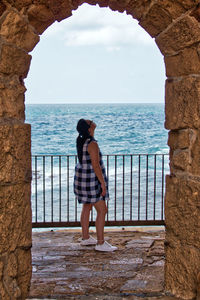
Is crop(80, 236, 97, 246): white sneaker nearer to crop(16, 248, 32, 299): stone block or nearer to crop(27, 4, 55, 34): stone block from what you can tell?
crop(16, 248, 32, 299): stone block

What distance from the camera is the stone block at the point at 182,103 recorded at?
3.49 metres

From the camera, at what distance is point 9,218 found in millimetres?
3480

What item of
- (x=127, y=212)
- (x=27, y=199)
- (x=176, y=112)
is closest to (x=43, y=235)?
(x=27, y=199)

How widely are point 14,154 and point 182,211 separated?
1.45 meters

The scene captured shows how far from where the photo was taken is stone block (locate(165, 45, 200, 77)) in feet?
11.3

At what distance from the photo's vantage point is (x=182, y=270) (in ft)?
12.3

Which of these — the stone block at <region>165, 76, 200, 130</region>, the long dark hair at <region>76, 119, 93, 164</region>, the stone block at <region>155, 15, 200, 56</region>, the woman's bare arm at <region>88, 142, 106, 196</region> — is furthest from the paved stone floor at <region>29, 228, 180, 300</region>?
the stone block at <region>155, 15, 200, 56</region>

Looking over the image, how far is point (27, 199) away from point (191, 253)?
4.67ft

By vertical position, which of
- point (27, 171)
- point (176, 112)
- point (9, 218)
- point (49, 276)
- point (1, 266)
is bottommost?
point (49, 276)

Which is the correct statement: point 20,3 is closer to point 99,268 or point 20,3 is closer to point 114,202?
point 99,268

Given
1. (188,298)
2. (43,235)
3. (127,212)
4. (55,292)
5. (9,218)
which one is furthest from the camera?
(127,212)

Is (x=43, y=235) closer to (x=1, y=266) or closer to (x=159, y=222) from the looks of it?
(x=159, y=222)

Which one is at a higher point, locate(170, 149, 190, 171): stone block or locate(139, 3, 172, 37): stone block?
locate(139, 3, 172, 37): stone block

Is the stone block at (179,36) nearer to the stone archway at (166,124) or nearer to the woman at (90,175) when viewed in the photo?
the stone archway at (166,124)
